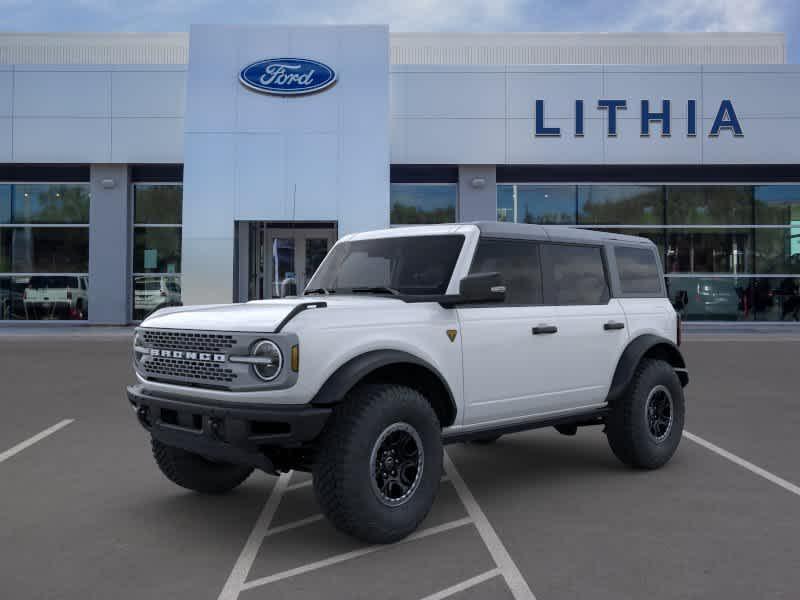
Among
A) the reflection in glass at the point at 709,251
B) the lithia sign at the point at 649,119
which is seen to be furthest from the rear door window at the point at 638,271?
the reflection in glass at the point at 709,251

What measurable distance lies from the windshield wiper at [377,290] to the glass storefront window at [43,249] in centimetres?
2029

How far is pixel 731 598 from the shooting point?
370cm

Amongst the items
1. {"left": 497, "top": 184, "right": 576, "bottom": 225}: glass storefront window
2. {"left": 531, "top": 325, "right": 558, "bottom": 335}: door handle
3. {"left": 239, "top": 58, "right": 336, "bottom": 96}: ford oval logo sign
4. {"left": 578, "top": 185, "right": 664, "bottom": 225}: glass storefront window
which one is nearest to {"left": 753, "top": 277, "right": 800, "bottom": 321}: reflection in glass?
{"left": 578, "top": 185, "right": 664, "bottom": 225}: glass storefront window

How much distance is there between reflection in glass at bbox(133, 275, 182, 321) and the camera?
23.7 m

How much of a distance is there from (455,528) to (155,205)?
2090cm

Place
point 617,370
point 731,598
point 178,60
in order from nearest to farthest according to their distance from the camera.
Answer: point 731,598 < point 617,370 < point 178,60

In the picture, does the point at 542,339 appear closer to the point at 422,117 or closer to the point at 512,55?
the point at 422,117

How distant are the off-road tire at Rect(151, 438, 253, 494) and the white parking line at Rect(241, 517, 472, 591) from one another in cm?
158

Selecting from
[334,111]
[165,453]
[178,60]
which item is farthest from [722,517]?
[178,60]

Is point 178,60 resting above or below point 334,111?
above

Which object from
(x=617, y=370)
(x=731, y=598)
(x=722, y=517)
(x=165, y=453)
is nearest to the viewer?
(x=731, y=598)

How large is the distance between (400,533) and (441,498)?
1.05 meters

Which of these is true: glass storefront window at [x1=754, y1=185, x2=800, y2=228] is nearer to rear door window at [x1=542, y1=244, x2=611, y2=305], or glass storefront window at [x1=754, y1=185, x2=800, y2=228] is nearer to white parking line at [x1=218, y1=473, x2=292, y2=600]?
rear door window at [x1=542, y1=244, x2=611, y2=305]

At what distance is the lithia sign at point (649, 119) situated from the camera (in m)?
22.3
